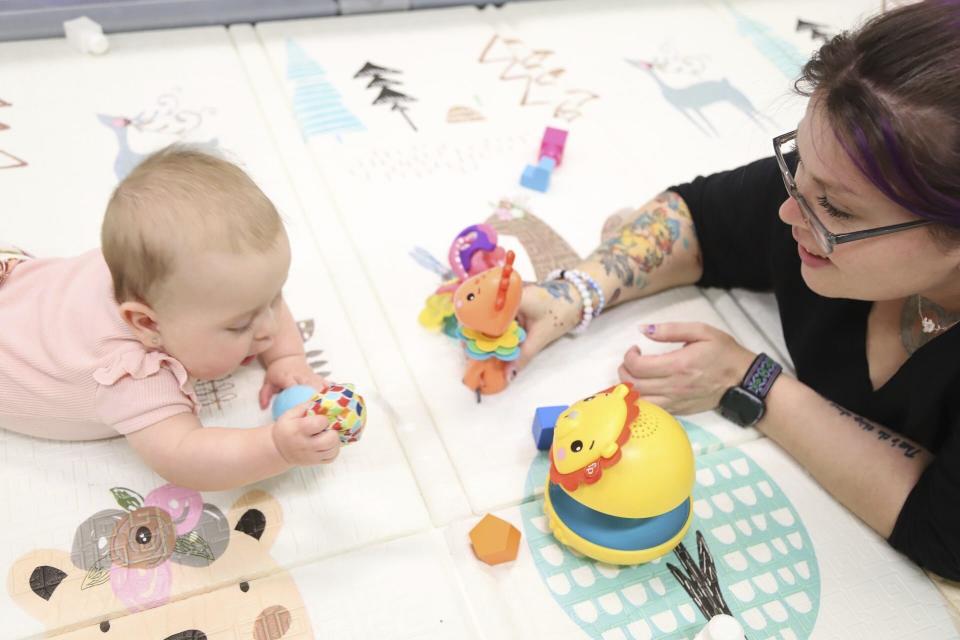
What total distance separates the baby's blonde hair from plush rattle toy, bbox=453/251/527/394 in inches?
8.6

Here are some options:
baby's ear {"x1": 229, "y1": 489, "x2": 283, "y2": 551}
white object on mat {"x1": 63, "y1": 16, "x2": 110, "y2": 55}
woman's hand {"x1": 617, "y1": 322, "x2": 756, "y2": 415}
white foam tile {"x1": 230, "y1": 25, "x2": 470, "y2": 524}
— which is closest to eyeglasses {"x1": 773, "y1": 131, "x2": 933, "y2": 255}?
woman's hand {"x1": 617, "y1": 322, "x2": 756, "y2": 415}

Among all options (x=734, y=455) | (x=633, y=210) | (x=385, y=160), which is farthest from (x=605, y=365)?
(x=385, y=160)

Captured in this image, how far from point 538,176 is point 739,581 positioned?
0.66 metres

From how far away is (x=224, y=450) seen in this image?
0.80 m

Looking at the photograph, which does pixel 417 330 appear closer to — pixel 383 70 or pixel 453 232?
pixel 453 232

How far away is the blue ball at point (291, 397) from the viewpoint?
901 mm

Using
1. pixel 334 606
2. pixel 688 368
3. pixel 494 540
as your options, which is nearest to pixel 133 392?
pixel 334 606

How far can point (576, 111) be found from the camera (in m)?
1.43

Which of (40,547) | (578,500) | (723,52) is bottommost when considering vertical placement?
(40,547)

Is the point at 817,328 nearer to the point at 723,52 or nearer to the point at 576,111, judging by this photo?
the point at 576,111

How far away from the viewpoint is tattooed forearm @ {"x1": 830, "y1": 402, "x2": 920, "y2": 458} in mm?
912

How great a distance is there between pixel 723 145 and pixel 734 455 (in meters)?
0.63

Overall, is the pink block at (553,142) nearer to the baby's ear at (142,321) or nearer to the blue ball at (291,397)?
the blue ball at (291,397)

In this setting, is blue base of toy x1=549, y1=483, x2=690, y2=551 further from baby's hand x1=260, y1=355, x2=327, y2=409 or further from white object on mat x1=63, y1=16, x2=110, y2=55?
white object on mat x1=63, y1=16, x2=110, y2=55
